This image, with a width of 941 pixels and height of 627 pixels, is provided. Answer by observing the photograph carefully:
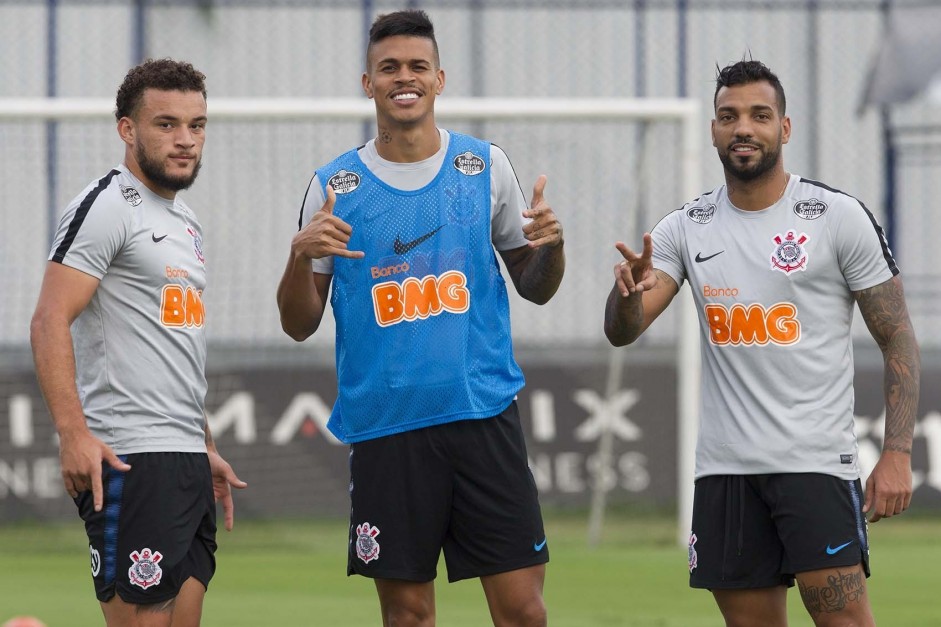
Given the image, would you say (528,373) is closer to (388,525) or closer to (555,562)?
(555,562)

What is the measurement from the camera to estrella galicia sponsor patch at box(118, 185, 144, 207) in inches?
193

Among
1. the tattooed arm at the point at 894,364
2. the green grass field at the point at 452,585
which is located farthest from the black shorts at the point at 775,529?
the green grass field at the point at 452,585

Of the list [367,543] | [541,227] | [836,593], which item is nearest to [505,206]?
[541,227]

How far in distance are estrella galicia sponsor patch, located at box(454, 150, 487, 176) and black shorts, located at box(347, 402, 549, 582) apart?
846mm

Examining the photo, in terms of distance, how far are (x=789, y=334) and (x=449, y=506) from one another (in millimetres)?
1259

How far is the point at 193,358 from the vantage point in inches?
197

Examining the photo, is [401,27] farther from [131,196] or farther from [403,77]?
[131,196]

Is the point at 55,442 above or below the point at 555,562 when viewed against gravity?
above

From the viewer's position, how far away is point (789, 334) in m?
5.04

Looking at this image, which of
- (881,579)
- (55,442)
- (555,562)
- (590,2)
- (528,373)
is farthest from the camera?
(590,2)

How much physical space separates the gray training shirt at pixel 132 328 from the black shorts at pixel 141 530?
82mm

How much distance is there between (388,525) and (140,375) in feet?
3.18

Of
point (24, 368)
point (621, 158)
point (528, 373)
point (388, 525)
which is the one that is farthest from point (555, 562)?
point (388, 525)

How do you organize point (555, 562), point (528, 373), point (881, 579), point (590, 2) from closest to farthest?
point (881, 579) < point (555, 562) < point (528, 373) < point (590, 2)
